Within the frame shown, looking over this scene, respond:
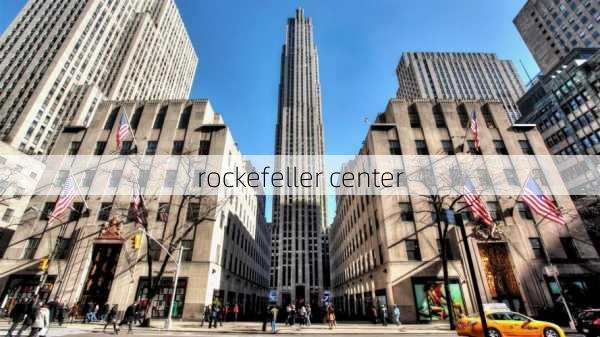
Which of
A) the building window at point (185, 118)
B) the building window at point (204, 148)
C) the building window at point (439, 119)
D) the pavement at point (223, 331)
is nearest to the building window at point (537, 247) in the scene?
the pavement at point (223, 331)

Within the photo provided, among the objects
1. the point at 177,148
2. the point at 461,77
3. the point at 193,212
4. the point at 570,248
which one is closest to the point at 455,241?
the point at 570,248

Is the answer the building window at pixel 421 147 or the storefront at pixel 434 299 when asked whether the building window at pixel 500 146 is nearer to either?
the building window at pixel 421 147

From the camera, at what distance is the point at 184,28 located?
12750 centimetres

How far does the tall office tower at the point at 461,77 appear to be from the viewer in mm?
109375

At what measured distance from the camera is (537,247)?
94.6 ft

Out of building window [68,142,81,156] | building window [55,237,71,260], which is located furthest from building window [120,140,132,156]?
building window [55,237,71,260]

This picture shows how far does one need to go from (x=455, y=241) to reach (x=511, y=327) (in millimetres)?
14311

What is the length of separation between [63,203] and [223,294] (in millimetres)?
18561

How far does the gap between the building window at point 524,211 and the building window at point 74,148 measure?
57006mm

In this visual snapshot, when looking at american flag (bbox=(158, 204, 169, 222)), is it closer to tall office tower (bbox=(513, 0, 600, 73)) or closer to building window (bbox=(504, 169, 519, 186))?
building window (bbox=(504, 169, 519, 186))

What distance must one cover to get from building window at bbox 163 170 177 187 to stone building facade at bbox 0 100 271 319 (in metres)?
0.20

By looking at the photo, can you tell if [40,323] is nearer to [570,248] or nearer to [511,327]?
[511,327]

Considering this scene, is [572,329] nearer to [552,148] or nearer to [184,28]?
[552,148]

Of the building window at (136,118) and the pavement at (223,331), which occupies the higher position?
the building window at (136,118)
